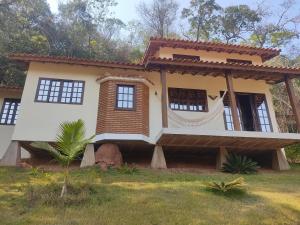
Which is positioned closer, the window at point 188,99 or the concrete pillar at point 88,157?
the concrete pillar at point 88,157

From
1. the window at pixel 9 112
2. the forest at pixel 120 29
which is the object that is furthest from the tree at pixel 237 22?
the window at pixel 9 112

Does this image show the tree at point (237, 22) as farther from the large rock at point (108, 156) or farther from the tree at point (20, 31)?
the large rock at point (108, 156)

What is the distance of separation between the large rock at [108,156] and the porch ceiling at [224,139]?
5.70ft

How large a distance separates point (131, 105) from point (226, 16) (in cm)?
1941

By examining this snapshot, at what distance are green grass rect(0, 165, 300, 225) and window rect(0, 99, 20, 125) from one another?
14.1 ft

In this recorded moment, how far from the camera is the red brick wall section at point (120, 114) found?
12094 millimetres

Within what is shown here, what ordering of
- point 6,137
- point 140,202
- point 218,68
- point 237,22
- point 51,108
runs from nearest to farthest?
point 140,202, point 51,108, point 218,68, point 6,137, point 237,22

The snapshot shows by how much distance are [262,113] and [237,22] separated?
16309 millimetres

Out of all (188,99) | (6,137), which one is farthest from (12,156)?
(188,99)

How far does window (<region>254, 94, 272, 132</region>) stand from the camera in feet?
46.2

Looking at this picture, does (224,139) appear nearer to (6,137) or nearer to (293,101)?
(293,101)

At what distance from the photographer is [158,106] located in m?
13.5

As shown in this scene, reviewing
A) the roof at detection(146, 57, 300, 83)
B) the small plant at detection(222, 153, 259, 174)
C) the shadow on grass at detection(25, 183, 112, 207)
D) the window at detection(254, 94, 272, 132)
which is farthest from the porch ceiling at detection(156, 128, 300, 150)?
the shadow on grass at detection(25, 183, 112, 207)

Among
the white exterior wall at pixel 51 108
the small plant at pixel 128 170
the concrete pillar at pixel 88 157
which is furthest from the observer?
the white exterior wall at pixel 51 108
